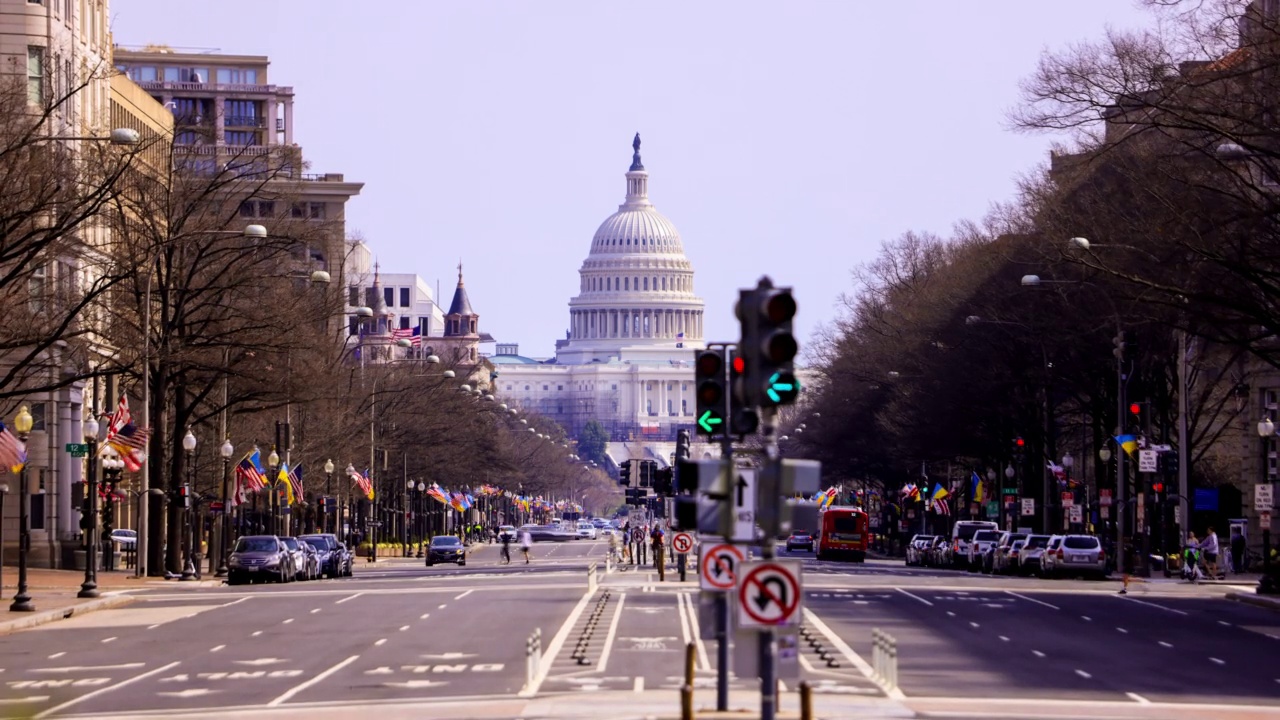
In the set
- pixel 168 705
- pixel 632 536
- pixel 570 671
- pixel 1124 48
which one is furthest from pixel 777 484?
pixel 632 536

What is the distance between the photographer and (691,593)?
52.3 metres

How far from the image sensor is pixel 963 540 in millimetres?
86875

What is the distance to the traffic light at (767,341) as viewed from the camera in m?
17.2

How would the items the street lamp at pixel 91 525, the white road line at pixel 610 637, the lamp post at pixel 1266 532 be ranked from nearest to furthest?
the white road line at pixel 610 637, the street lamp at pixel 91 525, the lamp post at pixel 1266 532

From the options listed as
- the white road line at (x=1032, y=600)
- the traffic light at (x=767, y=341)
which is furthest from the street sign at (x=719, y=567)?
the white road line at (x=1032, y=600)

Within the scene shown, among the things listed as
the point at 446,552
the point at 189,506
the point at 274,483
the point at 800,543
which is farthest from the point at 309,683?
the point at 800,543

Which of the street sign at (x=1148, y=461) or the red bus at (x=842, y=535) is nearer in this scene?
the street sign at (x=1148, y=461)

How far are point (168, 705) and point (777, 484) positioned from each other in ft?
36.1

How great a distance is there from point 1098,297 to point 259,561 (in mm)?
26442

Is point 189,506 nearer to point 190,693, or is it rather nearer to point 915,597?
point 915,597

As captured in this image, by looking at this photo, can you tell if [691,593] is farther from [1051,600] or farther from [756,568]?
[756,568]

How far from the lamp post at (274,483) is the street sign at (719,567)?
4875cm

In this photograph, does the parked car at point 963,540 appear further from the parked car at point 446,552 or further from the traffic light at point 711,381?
the traffic light at point 711,381

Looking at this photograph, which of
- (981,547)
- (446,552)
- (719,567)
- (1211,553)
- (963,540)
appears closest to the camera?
(719,567)
